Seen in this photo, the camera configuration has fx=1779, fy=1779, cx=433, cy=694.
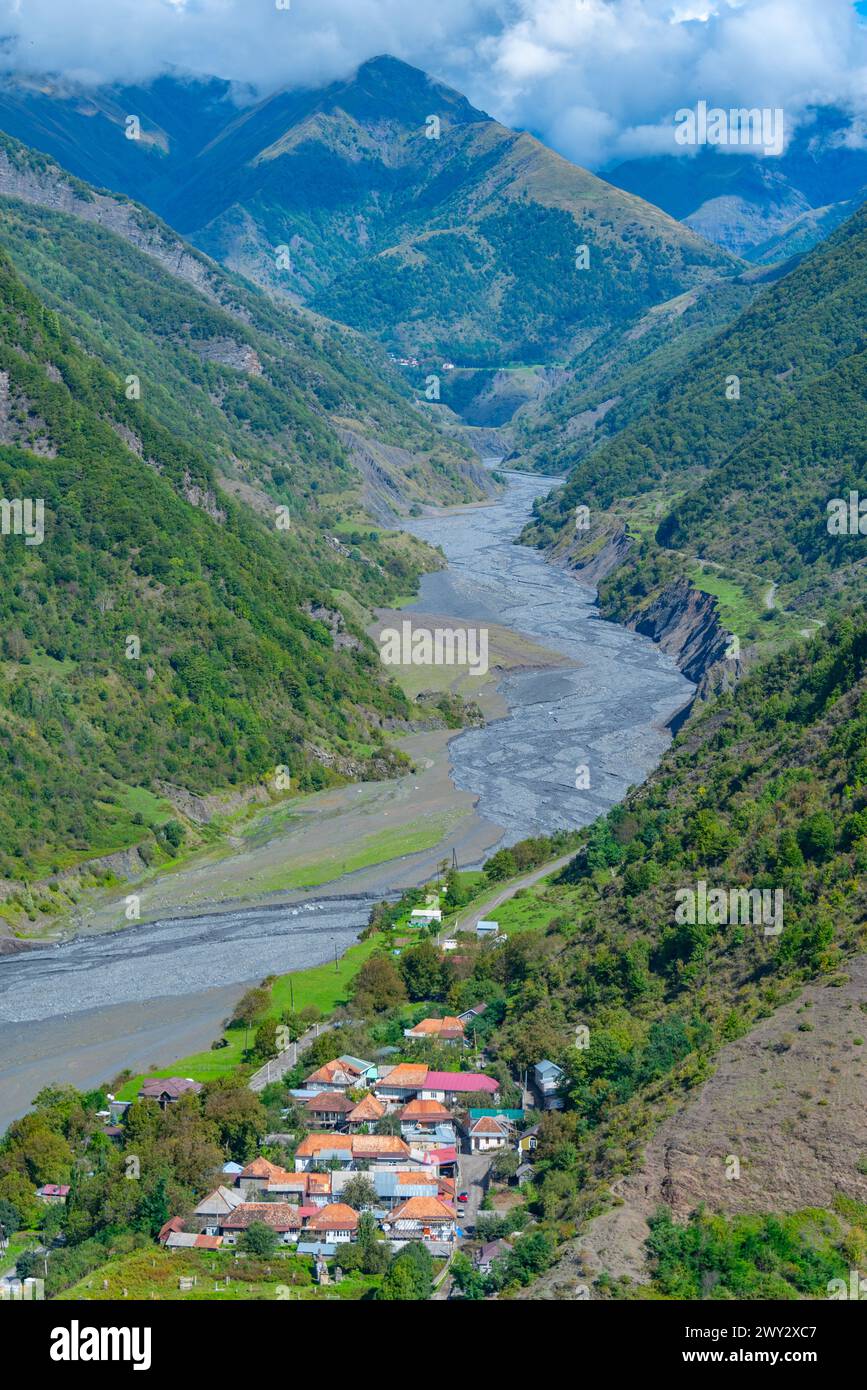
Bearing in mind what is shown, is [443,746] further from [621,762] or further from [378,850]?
[378,850]

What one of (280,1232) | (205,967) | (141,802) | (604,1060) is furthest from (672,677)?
(280,1232)

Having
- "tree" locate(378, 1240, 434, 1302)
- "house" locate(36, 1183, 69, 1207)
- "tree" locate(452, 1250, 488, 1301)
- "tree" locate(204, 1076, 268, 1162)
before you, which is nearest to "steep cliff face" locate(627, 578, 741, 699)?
"tree" locate(204, 1076, 268, 1162)

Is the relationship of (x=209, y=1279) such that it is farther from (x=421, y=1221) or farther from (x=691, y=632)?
(x=691, y=632)

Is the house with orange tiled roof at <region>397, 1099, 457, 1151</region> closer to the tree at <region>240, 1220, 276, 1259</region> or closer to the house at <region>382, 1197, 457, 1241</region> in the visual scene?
the house at <region>382, 1197, 457, 1241</region>

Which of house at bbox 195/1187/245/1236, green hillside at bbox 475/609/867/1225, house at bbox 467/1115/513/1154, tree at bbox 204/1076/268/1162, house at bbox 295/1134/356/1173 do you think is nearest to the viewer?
house at bbox 195/1187/245/1236

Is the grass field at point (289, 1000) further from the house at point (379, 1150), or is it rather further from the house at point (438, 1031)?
the house at point (379, 1150)
